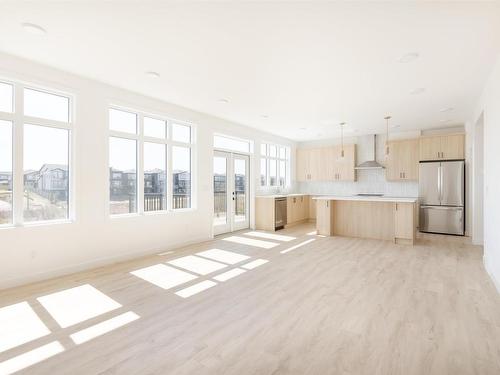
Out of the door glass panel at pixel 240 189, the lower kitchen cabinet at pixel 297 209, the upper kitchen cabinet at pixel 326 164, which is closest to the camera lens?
the door glass panel at pixel 240 189

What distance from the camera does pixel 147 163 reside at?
5.21 m

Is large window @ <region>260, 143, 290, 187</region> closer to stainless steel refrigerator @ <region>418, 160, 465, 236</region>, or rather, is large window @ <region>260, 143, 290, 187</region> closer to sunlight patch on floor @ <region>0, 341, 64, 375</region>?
stainless steel refrigerator @ <region>418, 160, 465, 236</region>

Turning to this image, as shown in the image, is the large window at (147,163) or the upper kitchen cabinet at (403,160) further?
the upper kitchen cabinet at (403,160)

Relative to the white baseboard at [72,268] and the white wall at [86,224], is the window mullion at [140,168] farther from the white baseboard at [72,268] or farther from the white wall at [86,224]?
the white baseboard at [72,268]

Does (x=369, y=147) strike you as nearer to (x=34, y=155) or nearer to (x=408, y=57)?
(x=408, y=57)

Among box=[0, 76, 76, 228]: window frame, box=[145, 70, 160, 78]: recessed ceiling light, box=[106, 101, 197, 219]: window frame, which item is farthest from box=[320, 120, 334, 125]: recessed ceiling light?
box=[0, 76, 76, 228]: window frame

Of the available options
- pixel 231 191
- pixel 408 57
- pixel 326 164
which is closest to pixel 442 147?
pixel 326 164

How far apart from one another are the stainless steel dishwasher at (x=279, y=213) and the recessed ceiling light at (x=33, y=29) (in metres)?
5.85

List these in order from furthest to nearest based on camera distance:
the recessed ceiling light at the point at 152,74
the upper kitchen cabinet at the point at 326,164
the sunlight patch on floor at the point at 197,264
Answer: the upper kitchen cabinet at the point at 326,164 < the sunlight patch on floor at the point at 197,264 < the recessed ceiling light at the point at 152,74

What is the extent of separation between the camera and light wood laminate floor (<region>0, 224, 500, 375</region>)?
1996 mm

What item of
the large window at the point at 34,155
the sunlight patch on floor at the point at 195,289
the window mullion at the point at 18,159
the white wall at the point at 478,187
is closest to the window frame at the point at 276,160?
the sunlight patch on floor at the point at 195,289

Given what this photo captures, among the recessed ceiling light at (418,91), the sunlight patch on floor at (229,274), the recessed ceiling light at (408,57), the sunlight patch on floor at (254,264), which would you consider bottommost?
the sunlight patch on floor at (229,274)

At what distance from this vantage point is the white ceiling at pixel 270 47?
251 centimetres

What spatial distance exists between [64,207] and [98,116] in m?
1.48
